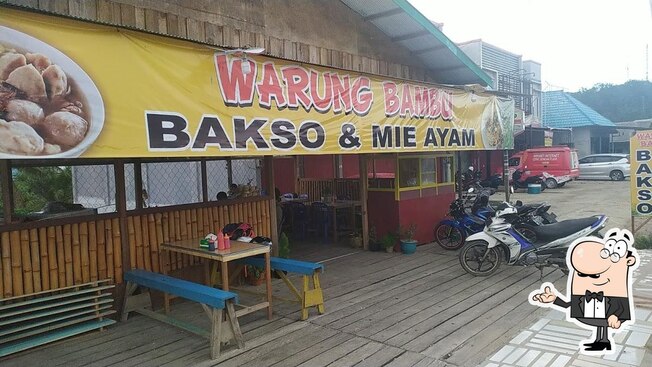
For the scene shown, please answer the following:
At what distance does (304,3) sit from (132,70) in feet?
11.2

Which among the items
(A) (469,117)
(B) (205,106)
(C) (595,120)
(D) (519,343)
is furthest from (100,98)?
(C) (595,120)

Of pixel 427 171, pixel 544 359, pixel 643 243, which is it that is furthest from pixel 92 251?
pixel 643 243

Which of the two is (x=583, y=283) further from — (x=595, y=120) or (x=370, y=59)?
(x=595, y=120)

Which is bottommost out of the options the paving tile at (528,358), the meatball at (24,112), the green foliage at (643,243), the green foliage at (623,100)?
the paving tile at (528,358)

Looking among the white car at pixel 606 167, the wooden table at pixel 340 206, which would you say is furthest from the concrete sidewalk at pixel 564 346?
the white car at pixel 606 167

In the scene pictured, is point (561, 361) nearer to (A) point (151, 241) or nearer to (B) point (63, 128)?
(B) point (63, 128)

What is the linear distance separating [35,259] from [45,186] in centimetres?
505

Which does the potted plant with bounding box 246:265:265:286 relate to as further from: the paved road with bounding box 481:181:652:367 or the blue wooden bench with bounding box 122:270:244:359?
the paved road with bounding box 481:181:652:367

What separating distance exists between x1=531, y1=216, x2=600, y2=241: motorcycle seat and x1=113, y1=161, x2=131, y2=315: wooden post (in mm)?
5439

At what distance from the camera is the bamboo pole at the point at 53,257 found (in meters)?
4.58

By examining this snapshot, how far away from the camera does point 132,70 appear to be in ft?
12.1

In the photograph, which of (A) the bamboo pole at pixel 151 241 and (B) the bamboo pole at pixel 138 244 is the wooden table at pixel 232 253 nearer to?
(A) the bamboo pole at pixel 151 241

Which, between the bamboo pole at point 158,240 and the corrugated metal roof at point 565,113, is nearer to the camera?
the bamboo pole at point 158,240

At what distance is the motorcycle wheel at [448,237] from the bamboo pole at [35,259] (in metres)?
6.45
